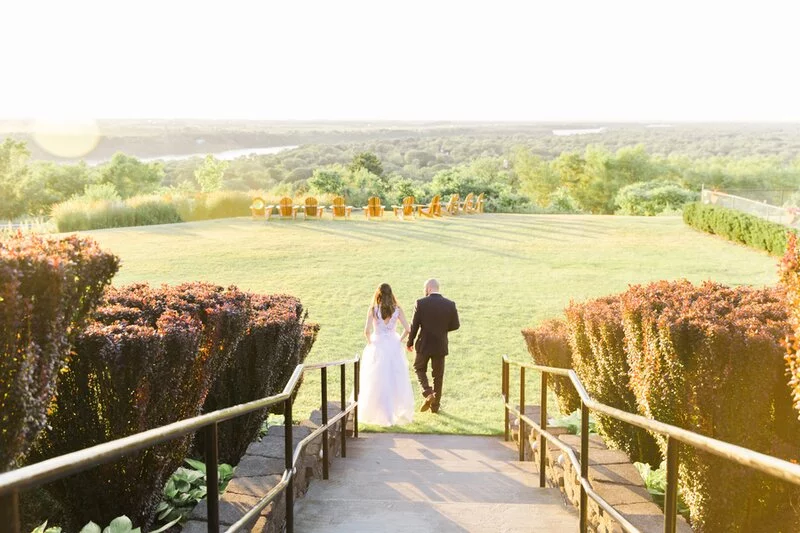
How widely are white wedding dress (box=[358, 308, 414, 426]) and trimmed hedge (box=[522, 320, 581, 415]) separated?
1.49m

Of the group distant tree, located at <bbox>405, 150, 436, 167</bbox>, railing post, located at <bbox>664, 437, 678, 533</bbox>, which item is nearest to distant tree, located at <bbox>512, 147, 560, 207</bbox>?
distant tree, located at <bbox>405, 150, 436, 167</bbox>

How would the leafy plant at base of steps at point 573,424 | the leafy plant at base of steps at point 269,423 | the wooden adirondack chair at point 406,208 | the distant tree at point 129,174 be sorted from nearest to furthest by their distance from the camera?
the leafy plant at base of steps at point 269,423 < the leafy plant at base of steps at point 573,424 < the wooden adirondack chair at point 406,208 < the distant tree at point 129,174

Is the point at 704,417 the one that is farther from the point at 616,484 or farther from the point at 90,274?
the point at 90,274

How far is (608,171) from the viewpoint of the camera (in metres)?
85.7

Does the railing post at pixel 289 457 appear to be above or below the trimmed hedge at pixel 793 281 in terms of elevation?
below

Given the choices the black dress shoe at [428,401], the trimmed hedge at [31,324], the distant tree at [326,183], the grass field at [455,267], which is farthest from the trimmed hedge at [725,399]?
the distant tree at [326,183]

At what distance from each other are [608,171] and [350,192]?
47.6m

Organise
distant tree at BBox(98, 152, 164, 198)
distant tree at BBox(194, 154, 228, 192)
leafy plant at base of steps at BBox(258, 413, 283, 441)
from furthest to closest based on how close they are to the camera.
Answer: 1. distant tree at BBox(98, 152, 164, 198)
2. distant tree at BBox(194, 154, 228, 192)
3. leafy plant at base of steps at BBox(258, 413, 283, 441)

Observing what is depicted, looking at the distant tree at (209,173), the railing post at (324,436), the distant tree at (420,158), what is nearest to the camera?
the railing post at (324,436)

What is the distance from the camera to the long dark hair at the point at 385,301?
8.92 meters

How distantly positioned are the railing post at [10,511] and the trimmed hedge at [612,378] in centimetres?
465

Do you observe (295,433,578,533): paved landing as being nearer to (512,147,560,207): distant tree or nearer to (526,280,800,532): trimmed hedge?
(526,280,800,532): trimmed hedge

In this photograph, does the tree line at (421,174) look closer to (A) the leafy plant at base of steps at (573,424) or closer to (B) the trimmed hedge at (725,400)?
(A) the leafy plant at base of steps at (573,424)

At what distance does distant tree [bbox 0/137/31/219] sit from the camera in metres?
60.4
